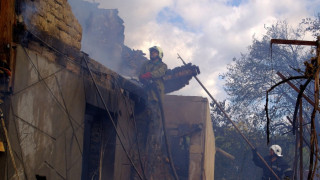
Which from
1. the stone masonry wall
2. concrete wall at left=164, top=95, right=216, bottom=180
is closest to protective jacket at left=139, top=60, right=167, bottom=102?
concrete wall at left=164, top=95, right=216, bottom=180

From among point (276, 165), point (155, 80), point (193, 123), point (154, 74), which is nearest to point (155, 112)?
point (155, 80)

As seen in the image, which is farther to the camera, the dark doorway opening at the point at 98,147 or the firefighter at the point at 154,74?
the firefighter at the point at 154,74

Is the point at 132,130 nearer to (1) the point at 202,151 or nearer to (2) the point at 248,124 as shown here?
(1) the point at 202,151

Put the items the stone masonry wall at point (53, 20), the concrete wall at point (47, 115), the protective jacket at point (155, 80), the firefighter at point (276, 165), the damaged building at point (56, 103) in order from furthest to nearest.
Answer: the protective jacket at point (155, 80) < the firefighter at point (276, 165) < the stone masonry wall at point (53, 20) < the concrete wall at point (47, 115) < the damaged building at point (56, 103)

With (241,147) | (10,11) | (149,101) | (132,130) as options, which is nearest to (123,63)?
(241,147)

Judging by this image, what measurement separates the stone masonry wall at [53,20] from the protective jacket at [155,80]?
152 inches

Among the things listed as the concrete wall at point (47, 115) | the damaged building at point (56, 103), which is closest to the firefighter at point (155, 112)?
the damaged building at point (56, 103)

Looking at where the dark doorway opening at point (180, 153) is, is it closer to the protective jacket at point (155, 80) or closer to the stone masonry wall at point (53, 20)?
the protective jacket at point (155, 80)

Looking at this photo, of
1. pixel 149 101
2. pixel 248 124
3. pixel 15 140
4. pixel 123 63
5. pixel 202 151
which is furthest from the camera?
pixel 248 124

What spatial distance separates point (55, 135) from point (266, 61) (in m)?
21.0

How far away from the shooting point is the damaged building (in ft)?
14.7

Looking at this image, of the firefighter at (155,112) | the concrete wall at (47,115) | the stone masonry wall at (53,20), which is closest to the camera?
the concrete wall at (47,115)

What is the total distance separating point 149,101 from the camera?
32.9 feet

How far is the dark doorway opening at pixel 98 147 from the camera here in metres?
7.29
